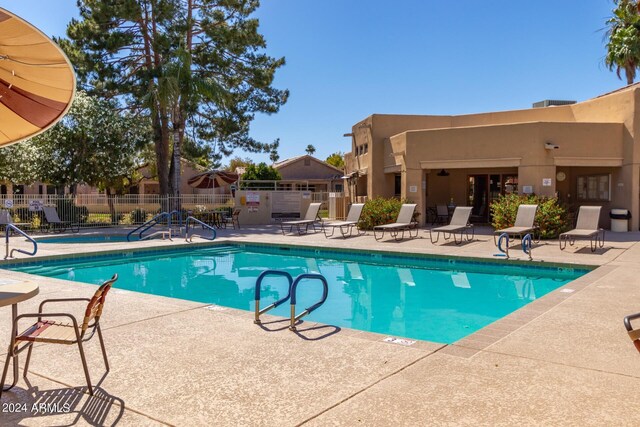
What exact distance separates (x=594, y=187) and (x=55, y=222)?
20.6m

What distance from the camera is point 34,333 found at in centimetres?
383

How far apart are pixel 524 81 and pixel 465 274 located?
18418mm

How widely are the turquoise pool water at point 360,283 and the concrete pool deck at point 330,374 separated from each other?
2019 millimetres

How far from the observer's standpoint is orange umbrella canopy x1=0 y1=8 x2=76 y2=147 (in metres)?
3.94

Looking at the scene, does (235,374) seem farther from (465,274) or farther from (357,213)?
(357,213)

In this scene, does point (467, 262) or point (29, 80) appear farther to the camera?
point (467, 262)

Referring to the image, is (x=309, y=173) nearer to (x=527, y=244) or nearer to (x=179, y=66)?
(x=179, y=66)

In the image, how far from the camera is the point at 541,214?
1570 centimetres

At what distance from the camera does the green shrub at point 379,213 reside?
1916 cm

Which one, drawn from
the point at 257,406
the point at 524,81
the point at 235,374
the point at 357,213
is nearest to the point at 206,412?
the point at 257,406

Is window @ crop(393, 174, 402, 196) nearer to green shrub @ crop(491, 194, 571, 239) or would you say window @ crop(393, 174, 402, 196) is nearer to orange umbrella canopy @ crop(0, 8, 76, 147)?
green shrub @ crop(491, 194, 571, 239)

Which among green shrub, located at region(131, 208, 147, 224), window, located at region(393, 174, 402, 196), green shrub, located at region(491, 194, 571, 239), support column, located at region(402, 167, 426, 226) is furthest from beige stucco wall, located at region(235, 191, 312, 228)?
green shrub, located at region(491, 194, 571, 239)

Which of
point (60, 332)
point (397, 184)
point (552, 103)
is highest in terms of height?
point (552, 103)

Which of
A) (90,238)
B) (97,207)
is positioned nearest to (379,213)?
(90,238)
